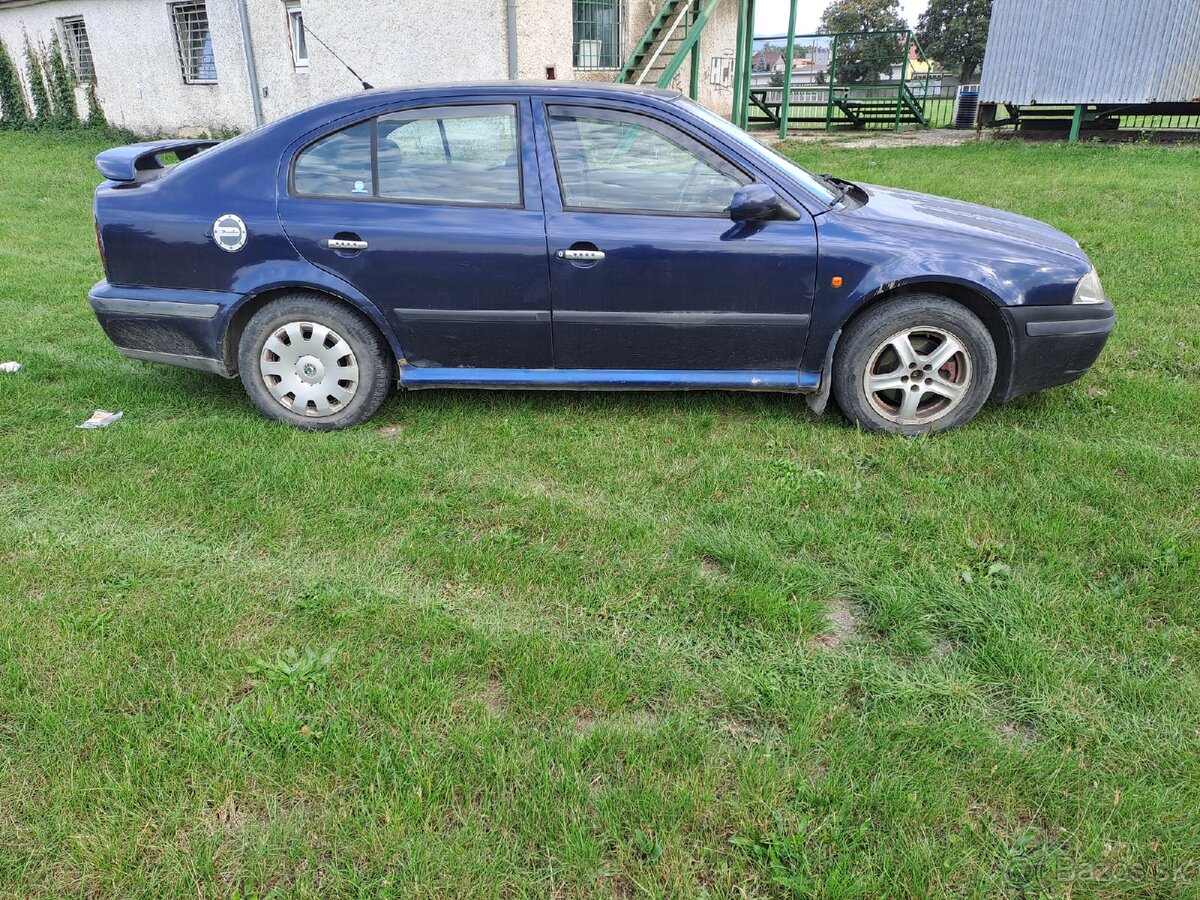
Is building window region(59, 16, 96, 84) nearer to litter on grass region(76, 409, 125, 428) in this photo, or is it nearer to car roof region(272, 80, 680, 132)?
litter on grass region(76, 409, 125, 428)

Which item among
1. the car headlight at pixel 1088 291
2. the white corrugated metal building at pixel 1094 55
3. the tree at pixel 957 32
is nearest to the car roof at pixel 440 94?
the car headlight at pixel 1088 291

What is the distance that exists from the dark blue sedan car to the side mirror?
12 millimetres

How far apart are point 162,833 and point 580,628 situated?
125 centimetres

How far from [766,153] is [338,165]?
1.99 meters

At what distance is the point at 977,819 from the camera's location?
2123mm

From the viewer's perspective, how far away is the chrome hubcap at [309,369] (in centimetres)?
411

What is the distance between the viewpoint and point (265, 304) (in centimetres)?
412

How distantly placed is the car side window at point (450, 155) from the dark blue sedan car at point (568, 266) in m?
0.01

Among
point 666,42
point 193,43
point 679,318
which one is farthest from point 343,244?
point 193,43

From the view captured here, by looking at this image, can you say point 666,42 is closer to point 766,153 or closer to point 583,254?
point 766,153

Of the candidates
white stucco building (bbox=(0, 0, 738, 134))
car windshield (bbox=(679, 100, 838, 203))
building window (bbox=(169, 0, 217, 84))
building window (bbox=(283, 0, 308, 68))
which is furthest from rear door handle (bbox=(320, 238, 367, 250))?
building window (bbox=(169, 0, 217, 84))

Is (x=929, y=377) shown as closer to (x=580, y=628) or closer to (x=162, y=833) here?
(x=580, y=628)

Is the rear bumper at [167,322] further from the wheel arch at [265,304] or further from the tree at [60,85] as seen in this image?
the tree at [60,85]

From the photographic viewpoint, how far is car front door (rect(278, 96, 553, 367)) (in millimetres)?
3930
